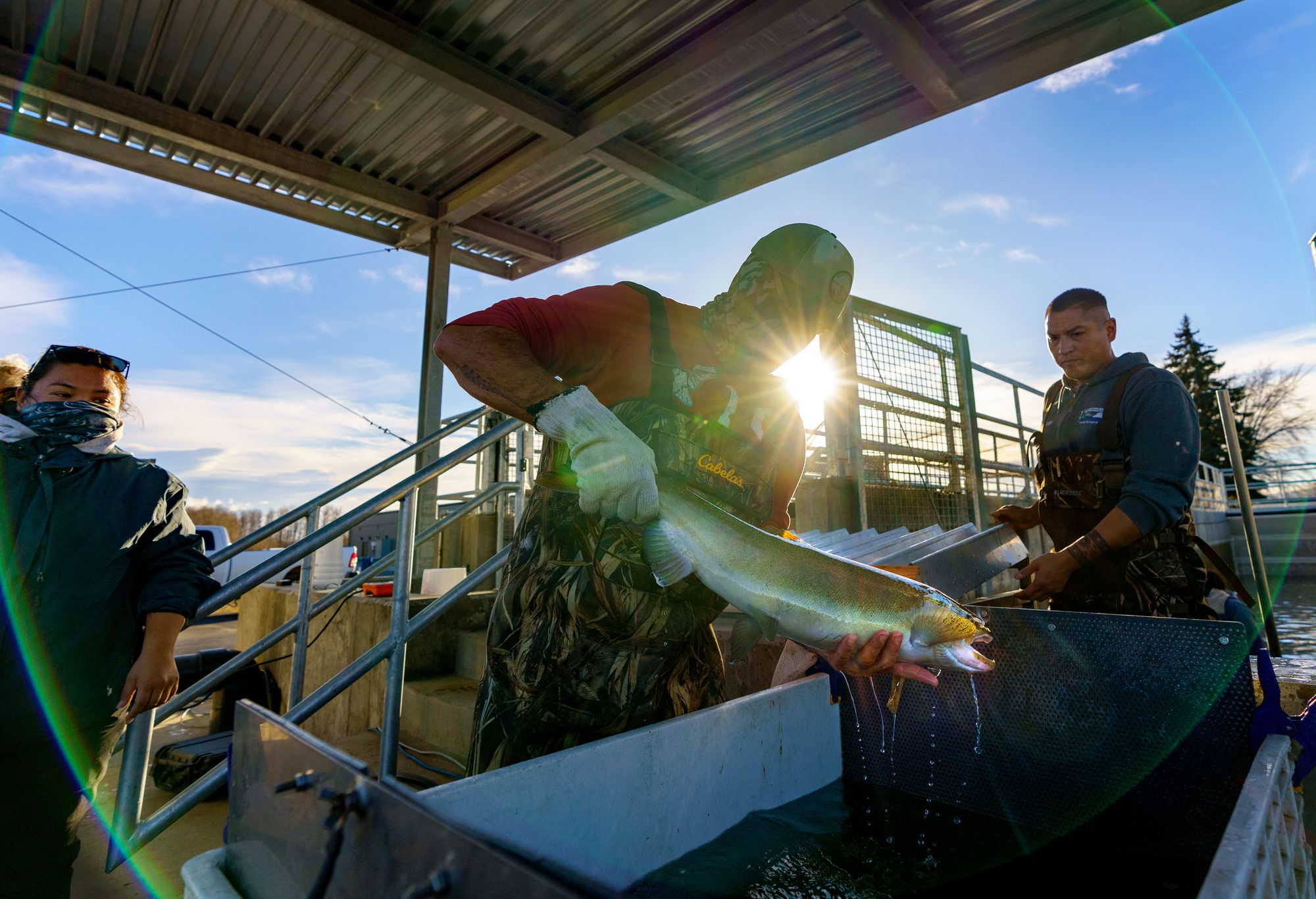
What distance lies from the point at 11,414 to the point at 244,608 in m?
6.02

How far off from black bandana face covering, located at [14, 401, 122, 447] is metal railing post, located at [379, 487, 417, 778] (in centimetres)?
114

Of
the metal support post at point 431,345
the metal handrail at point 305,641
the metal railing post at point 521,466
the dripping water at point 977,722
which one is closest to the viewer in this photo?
the dripping water at point 977,722

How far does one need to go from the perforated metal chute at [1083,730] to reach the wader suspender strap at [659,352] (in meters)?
1.32

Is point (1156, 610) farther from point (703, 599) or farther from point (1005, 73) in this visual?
point (1005, 73)

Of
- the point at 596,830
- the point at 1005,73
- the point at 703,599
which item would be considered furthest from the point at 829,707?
the point at 1005,73

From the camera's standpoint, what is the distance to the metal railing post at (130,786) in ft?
7.27

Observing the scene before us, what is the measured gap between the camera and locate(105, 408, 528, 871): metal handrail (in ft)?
7.38

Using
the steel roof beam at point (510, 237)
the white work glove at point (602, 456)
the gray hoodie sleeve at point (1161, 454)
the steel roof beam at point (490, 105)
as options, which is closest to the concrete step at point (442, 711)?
the white work glove at point (602, 456)

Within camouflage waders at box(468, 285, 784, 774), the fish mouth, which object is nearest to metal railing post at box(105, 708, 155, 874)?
camouflage waders at box(468, 285, 784, 774)

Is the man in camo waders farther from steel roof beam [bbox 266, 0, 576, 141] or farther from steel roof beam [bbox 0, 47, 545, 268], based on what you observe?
steel roof beam [bbox 0, 47, 545, 268]

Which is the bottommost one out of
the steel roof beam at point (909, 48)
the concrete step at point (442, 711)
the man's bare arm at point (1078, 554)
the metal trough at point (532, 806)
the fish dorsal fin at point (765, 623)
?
the concrete step at point (442, 711)

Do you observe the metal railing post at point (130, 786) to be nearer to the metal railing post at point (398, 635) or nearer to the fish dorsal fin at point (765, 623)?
the metal railing post at point (398, 635)

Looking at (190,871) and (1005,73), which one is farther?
(1005,73)

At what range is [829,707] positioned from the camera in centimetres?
232
